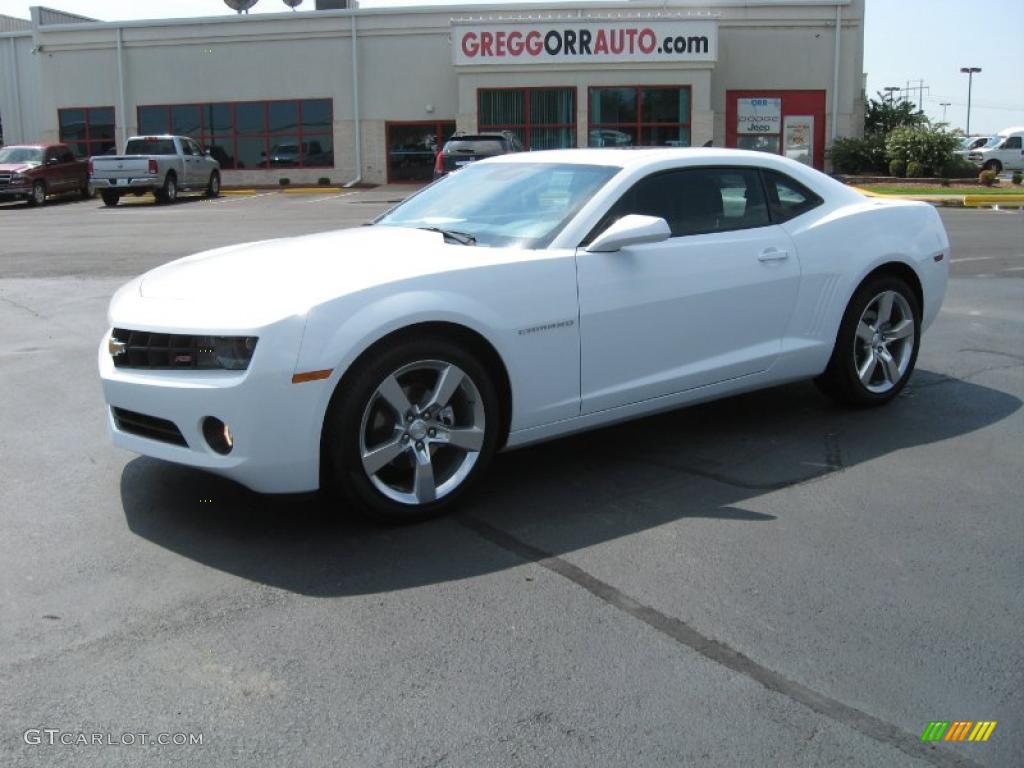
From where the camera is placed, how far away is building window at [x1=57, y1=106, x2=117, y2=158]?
3850cm

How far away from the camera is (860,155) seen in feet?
114

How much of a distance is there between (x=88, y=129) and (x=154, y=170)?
12.3m

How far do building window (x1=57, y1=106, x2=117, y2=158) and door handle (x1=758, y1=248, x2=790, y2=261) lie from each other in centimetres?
3706

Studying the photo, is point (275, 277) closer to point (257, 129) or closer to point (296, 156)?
point (296, 156)

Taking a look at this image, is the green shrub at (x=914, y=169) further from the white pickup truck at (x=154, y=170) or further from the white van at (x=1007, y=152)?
the white pickup truck at (x=154, y=170)

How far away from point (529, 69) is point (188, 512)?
3166cm

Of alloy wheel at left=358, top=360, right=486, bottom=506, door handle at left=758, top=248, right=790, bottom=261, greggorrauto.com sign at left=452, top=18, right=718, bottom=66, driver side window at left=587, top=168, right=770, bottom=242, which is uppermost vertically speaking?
greggorrauto.com sign at left=452, top=18, right=718, bottom=66

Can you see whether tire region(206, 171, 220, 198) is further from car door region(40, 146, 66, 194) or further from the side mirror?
the side mirror

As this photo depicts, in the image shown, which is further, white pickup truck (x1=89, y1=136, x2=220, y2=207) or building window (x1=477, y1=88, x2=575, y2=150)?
building window (x1=477, y1=88, x2=575, y2=150)

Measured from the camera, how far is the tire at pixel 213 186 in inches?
1271

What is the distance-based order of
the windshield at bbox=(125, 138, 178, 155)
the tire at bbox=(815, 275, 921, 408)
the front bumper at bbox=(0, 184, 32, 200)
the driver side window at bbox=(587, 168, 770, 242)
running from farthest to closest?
the windshield at bbox=(125, 138, 178, 155)
the front bumper at bbox=(0, 184, 32, 200)
the tire at bbox=(815, 275, 921, 408)
the driver side window at bbox=(587, 168, 770, 242)

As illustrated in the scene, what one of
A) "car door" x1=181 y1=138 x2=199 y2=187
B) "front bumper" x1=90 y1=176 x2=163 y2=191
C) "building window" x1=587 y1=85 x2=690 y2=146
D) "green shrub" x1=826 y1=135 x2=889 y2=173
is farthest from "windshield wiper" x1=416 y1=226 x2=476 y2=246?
"green shrub" x1=826 y1=135 x2=889 y2=173

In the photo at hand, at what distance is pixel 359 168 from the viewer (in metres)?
37.1

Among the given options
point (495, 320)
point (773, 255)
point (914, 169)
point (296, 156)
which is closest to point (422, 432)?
point (495, 320)
